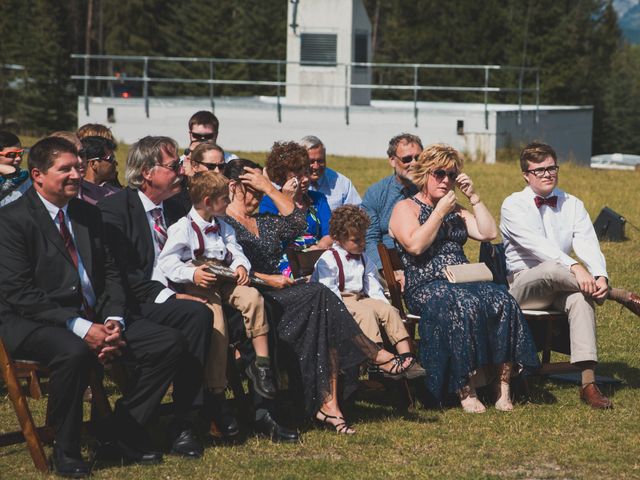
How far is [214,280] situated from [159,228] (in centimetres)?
61

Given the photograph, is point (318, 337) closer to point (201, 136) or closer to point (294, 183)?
point (294, 183)

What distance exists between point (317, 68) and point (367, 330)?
2212 cm

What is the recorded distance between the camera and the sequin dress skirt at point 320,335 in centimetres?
671

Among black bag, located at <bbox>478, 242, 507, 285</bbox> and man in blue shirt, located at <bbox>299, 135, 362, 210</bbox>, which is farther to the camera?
man in blue shirt, located at <bbox>299, 135, 362, 210</bbox>

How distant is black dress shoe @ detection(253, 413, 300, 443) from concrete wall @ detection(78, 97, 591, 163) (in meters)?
20.0

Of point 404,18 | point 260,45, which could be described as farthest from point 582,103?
point 260,45

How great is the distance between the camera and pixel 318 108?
28016 millimetres

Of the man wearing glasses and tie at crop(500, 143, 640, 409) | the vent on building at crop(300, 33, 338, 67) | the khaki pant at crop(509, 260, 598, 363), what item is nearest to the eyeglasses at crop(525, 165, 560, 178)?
the man wearing glasses and tie at crop(500, 143, 640, 409)

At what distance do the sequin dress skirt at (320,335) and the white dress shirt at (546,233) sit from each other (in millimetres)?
1460

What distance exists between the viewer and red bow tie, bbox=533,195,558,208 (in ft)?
25.5

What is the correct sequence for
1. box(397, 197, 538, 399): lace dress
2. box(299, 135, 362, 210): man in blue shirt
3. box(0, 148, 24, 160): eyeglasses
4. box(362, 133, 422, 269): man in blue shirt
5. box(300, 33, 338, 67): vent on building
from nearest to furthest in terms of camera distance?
box(397, 197, 538, 399): lace dress, box(0, 148, 24, 160): eyeglasses, box(362, 133, 422, 269): man in blue shirt, box(299, 135, 362, 210): man in blue shirt, box(300, 33, 338, 67): vent on building

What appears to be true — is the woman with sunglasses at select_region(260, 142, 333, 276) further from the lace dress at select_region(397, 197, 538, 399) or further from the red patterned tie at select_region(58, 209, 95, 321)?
the red patterned tie at select_region(58, 209, 95, 321)

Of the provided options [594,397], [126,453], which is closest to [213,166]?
[126,453]

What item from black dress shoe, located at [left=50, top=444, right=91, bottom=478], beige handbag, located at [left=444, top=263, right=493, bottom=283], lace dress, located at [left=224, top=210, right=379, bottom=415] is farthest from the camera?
beige handbag, located at [left=444, top=263, right=493, bottom=283]
